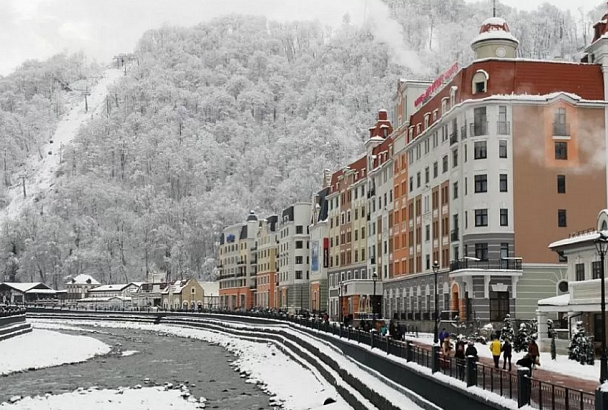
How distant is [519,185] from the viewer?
60906 millimetres

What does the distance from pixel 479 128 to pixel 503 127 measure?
5.65 feet

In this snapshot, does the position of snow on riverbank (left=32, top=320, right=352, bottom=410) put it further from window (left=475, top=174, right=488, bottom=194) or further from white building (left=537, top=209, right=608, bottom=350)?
window (left=475, top=174, right=488, bottom=194)

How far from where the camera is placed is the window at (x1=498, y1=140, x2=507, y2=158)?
200 feet

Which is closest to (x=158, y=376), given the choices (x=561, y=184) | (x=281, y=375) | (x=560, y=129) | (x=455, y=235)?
(x=281, y=375)

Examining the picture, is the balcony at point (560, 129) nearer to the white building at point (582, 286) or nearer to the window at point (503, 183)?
the window at point (503, 183)

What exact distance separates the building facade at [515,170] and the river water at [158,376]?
19.6 m

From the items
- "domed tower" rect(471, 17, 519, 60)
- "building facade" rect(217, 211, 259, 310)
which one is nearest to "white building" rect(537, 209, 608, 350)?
"domed tower" rect(471, 17, 519, 60)

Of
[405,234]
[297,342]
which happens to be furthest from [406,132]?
[297,342]

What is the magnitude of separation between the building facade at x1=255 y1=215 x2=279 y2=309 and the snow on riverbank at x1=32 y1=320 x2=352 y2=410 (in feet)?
155

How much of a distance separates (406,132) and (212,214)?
119623 millimetres

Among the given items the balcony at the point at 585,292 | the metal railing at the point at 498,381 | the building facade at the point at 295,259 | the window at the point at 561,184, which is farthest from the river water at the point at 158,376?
the building facade at the point at 295,259

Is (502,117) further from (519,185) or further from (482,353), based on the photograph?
(482,353)

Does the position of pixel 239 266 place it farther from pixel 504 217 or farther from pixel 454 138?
pixel 504 217

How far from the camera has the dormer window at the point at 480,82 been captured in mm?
61188
